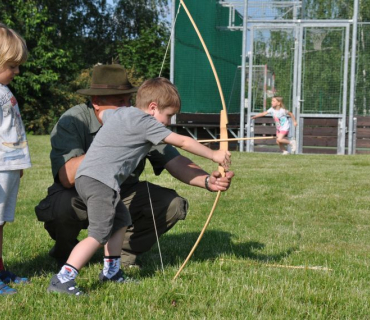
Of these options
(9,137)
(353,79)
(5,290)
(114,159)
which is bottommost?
(5,290)

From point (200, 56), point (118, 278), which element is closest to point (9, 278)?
point (118, 278)

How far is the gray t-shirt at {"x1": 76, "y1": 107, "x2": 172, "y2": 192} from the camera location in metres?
3.30

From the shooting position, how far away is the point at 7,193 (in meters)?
3.36

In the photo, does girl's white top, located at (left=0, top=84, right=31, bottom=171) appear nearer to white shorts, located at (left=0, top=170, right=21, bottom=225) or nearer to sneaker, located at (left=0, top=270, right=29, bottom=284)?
white shorts, located at (left=0, top=170, right=21, bottom=225)

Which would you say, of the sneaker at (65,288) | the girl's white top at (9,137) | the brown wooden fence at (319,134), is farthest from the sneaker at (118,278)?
the brown wooden fence at (319,134)

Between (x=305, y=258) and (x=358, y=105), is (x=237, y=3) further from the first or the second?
(x=305, y=258)

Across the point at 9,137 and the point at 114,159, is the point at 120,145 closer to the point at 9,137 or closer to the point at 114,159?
the point at 114,159

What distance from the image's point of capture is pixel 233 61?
17688 millimetres

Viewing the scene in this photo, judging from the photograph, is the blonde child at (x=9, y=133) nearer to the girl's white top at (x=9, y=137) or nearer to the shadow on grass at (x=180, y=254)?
the girl's white top at (x=9, y=137)

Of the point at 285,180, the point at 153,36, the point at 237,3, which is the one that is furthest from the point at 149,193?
the point at 153,36

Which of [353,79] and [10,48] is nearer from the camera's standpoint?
[10,48]

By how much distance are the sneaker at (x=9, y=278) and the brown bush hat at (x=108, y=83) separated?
3.67 ft

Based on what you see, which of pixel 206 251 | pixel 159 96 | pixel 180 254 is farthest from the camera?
pixel 206 251

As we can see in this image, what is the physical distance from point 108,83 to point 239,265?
4.56ft
